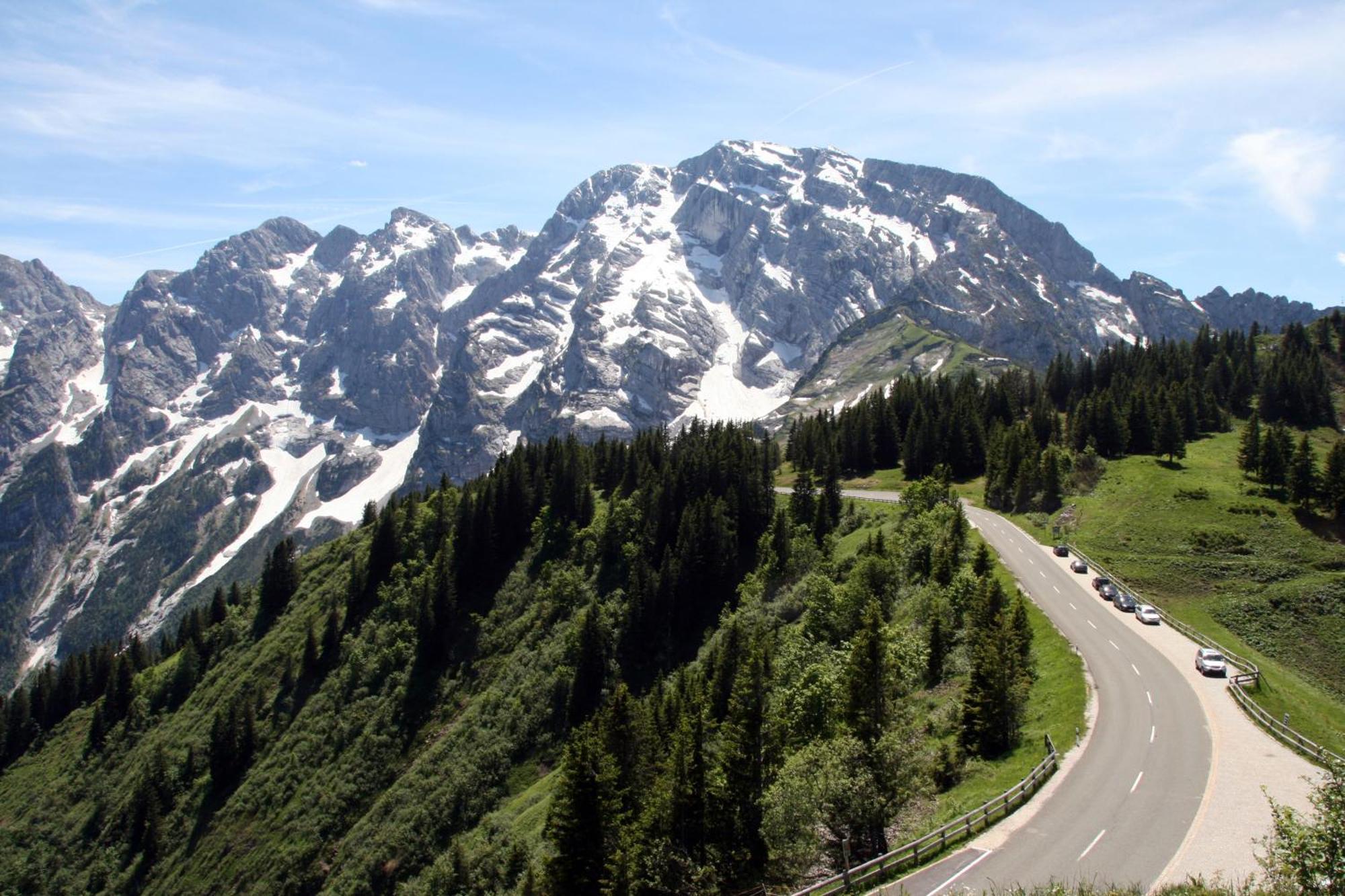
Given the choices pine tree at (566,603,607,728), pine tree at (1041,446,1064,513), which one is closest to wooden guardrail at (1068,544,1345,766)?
pine tree at (1041,446,1064,513)

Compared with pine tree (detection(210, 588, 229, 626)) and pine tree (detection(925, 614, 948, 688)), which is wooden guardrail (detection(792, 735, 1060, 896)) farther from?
pine tree (detection(210, 588, 229, 626))

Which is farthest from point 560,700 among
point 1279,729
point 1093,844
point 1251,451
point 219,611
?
point 1251,451

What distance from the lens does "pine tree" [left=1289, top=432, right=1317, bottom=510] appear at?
85438 mm

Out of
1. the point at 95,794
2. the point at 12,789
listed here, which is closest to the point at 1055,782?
the point at 95,794

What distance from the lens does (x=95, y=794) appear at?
368ft

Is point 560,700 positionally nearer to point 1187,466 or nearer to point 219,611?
point 219,611

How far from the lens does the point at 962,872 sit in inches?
1127

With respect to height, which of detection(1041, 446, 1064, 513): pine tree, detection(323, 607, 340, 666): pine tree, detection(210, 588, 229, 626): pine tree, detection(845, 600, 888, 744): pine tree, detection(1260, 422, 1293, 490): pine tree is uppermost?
detection(1260, 422, 1293, 490): pine tree

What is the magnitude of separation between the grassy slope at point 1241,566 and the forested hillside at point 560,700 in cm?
1639

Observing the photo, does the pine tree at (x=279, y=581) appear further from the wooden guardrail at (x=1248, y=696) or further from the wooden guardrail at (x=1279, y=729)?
the wooden guardrail at (x=1279, y=729)

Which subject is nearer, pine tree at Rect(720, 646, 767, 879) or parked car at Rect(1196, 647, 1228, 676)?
pine tree at Rect(720, 646, 767, 879)

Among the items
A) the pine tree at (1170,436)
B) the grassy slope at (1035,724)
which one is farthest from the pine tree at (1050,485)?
the grassy slope at (1035,724)

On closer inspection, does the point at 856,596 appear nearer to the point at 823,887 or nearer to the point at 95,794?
the point at 823,887

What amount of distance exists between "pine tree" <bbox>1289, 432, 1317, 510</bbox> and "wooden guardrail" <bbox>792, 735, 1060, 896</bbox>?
7637 cm
